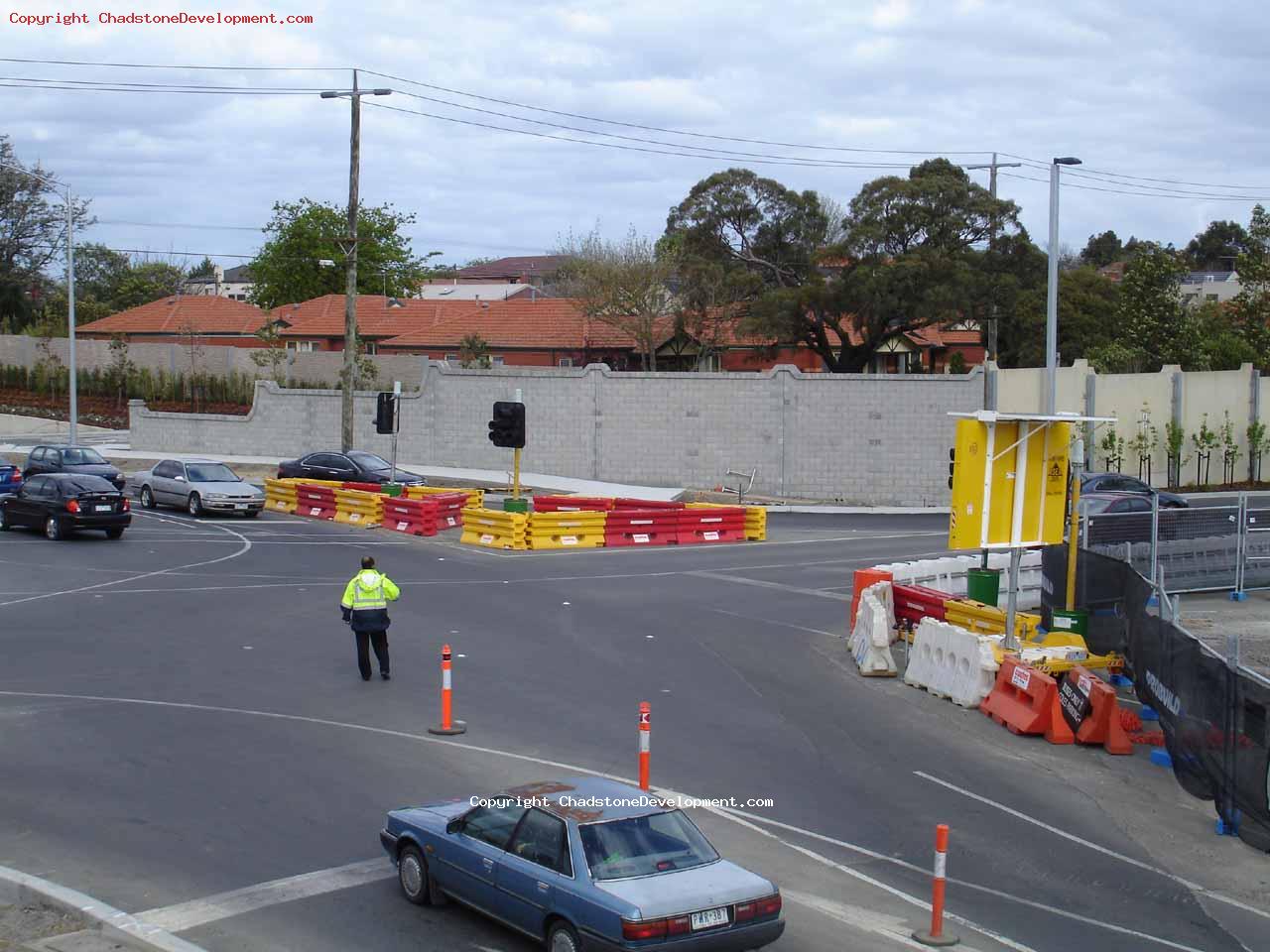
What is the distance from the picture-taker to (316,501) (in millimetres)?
36000

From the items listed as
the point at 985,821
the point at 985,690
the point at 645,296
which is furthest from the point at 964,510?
the point at 645,296

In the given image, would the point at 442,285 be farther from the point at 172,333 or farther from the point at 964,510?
the point at 964,510

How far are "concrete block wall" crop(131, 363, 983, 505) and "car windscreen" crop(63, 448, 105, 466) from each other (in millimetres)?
13631

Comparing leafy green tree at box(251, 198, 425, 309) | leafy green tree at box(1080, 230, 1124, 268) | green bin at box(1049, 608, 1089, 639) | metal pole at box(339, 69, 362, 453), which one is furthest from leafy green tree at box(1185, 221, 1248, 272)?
green bin at box(1049, 608, 1089, 639)

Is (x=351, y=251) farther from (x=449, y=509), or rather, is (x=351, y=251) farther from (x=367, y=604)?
(x=367, y=604)

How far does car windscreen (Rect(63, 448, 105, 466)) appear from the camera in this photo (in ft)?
119

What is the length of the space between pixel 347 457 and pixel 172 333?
154 feet

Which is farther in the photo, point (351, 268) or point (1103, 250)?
point (1103, 250)

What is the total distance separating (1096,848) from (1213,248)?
14323 centimetres

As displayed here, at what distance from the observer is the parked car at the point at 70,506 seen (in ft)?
94.3

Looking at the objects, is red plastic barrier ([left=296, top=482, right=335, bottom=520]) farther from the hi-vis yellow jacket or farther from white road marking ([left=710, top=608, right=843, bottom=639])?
the hi-vis yellow jacket

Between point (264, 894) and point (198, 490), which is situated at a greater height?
point (198, 490)

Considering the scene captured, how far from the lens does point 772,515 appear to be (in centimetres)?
3984

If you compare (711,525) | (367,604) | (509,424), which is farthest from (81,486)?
(367,604)
